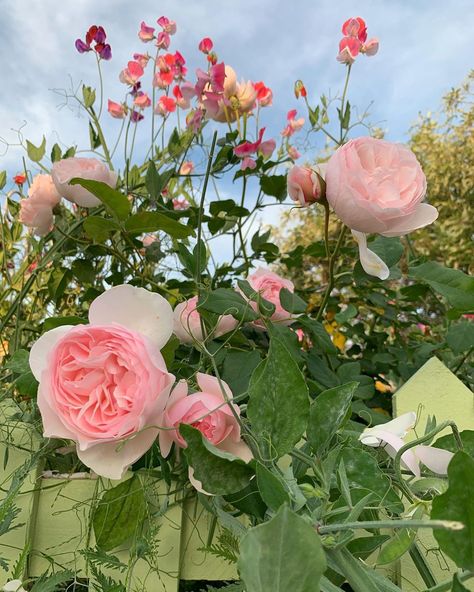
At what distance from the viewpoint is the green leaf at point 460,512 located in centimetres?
26

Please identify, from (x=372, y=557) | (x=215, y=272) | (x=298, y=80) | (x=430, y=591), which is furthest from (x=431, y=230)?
(x=430, y=591)

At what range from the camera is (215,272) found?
3.23 feet

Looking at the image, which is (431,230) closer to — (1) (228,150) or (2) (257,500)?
(1) (228,150)

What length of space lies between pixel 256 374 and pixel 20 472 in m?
0.33

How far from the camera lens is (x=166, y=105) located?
118cm

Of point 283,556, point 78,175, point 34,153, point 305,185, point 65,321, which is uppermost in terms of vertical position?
point 34,153

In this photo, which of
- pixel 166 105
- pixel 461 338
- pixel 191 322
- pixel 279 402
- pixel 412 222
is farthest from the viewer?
pixel 166 105

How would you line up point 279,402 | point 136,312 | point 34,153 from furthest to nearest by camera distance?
point 34,153, point 136,312, point 279,402

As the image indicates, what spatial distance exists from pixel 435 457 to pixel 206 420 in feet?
0.56

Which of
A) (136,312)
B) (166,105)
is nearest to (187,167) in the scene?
(166,105)

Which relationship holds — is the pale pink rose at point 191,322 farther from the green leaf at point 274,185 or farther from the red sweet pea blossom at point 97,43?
the red sweet pea blossom at point 97,43

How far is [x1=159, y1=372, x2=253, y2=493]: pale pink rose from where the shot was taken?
17.5 inches

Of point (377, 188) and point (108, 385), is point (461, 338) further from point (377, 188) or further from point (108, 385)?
point (108, 385)

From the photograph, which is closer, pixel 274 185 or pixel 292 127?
pixel 274 185
